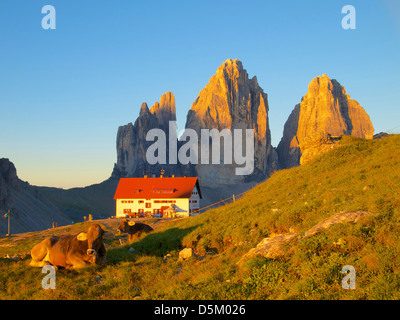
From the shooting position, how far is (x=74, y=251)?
12.3 metres

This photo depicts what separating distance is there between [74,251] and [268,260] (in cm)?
755

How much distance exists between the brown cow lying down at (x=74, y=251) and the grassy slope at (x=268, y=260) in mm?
444

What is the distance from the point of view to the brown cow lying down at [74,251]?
39.9 feet

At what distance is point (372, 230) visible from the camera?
9.58m

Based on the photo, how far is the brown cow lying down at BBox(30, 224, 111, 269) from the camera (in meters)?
12.2

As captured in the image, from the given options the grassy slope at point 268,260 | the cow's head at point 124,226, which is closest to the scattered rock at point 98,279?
the grassy slope at point 268,260

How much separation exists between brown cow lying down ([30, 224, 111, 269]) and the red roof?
5161 centimetres

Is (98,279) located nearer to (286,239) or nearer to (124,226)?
(286,239)

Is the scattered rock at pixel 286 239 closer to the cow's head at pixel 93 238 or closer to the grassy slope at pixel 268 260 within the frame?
the grassy slope at pixel 268 260

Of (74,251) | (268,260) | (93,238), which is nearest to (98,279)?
(93,238)
